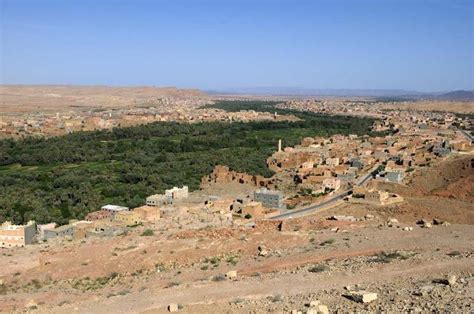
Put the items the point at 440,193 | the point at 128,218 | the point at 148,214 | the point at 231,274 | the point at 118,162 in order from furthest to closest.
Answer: the point at 118,162 → the point at 440,193 → the point at 148,214 → the point at 128,218 → the point at 231,274

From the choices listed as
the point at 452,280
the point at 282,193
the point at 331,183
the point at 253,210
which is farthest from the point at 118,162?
the point at 452,280

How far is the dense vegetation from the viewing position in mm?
36250

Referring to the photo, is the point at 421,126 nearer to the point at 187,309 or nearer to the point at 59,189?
the point at 59,189

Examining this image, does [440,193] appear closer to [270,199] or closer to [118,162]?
[270,199]

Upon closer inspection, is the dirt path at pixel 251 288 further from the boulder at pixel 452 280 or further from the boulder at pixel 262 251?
the boulder at pixel 262 251

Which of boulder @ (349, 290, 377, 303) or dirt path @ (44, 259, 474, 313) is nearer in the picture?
boulder @ (349, 290, 377, 303)

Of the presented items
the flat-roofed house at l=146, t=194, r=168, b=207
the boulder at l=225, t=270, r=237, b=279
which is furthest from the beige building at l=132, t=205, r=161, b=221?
the boulder at l=225, t=270, r=237, b=279

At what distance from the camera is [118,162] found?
55594 mm


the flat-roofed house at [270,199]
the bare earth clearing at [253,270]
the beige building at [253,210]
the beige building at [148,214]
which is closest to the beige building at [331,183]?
the flat-roofed house at [270,199]

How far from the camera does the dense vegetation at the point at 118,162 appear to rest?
36.2m

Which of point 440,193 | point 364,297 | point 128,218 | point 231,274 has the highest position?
point 364,297

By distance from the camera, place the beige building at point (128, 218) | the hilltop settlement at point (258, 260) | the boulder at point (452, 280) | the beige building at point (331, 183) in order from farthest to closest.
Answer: the beige building at point (331, 183) → the beige building at point (128, 218) → the hilltop settlement at point (258, 260) → the boulder at point (452, 280)

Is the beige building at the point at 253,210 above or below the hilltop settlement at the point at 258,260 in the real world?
below

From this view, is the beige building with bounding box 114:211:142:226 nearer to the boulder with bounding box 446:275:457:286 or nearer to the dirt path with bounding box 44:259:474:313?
the dirt path with bounding box 44:259:474:313
